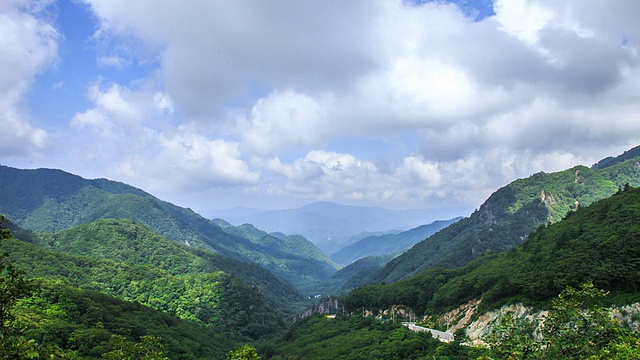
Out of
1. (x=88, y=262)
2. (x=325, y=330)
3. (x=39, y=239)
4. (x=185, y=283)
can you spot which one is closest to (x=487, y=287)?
(x=325, y=330)

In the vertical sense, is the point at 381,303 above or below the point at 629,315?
below

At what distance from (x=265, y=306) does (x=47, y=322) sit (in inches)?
3880

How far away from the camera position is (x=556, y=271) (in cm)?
6169

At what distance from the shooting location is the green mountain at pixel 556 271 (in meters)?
54.4

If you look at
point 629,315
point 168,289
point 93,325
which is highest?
point 629,315

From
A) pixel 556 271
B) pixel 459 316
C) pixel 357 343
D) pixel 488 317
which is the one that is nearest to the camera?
pixel 556 271

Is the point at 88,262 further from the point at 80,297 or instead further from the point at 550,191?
the point at 550,191

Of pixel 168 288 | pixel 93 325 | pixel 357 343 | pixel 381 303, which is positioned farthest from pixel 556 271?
pixel 168 288

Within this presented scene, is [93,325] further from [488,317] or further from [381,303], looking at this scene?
[488,317]

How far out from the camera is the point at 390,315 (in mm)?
98312

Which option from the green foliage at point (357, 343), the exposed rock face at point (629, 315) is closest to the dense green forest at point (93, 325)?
the green foliage at point (357, 343)

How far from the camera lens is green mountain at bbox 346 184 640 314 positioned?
54375mm

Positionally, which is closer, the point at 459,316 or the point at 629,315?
the point at 629,315

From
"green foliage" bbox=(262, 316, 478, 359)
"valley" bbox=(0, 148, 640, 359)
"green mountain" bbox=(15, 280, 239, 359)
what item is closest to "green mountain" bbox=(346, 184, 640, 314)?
"valley" bbox=(0, 148, 640, 359)
